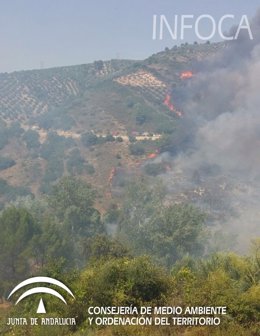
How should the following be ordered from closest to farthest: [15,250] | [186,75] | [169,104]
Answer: [15,250] → [169,104] → [186,75]

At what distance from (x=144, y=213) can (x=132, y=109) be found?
8055 cm

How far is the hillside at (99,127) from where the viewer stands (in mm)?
105875

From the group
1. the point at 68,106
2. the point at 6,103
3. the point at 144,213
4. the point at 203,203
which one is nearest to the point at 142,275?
the point at 144,213

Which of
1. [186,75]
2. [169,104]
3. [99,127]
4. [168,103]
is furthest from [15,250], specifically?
[186,75]

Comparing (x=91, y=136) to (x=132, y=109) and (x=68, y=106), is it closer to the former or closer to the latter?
(x=132, y=109)

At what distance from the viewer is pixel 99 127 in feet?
441

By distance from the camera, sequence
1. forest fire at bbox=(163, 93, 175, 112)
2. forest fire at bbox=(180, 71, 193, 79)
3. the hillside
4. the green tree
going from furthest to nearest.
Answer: forest fire at bbox=(180, 71, 193, 79), forest fire at bbox=(163, 93, 175, 112), the hillside, the green tree

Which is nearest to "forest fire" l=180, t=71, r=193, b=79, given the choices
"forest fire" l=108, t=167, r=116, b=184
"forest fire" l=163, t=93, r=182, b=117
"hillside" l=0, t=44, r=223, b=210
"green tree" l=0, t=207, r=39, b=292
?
"hillside" l=0, t=44, r=223, b=210

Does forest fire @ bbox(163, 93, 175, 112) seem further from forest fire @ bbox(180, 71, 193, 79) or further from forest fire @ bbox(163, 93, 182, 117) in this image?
forest fire @ bbox(180, 71, 193, 79)

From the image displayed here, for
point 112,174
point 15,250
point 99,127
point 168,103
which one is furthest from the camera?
point 168,103

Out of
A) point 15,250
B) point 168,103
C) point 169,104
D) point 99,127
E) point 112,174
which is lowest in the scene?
point 15,250

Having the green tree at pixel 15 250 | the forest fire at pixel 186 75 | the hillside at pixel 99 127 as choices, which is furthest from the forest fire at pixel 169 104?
the green tree at pixel 15 250

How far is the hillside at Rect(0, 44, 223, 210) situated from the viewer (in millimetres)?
105875

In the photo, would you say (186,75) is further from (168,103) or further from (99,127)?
(99,127)
